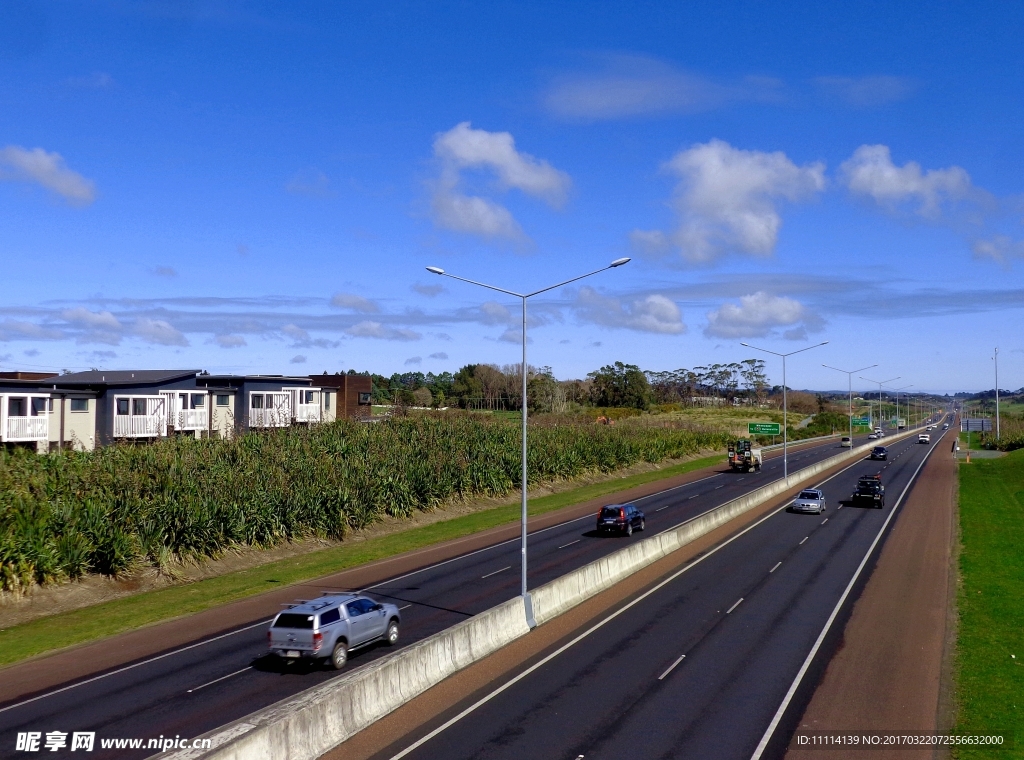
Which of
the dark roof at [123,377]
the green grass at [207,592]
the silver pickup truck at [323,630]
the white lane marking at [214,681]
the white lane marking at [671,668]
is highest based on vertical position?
the dark roof at [123,377]

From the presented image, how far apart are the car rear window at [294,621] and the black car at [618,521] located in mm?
26753

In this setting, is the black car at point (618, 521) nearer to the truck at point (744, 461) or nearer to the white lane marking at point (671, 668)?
the white lane marking at point (671, 668)

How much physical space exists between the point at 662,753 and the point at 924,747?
17.0 feet

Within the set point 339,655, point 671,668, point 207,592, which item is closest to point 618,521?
point 207,592

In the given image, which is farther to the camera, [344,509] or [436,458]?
[436,458]

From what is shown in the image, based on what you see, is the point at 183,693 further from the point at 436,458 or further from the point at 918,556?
the point at 436,458

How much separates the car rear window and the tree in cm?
16310

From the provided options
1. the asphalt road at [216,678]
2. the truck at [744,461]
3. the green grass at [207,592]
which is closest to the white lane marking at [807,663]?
the asphalt road at [216,678]

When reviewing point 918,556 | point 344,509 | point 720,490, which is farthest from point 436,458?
point 918,556

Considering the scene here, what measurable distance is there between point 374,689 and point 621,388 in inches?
6641

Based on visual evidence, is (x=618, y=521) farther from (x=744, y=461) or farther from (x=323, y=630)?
(x=744, y=461)

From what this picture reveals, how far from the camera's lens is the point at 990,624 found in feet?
86.6

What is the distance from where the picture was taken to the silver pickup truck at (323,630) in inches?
799

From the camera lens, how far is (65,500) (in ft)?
110
